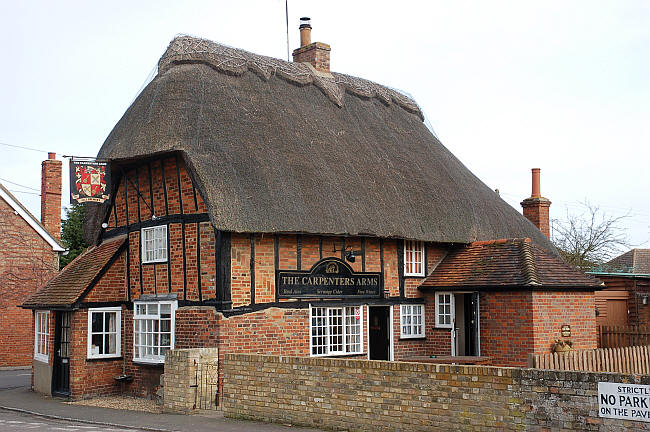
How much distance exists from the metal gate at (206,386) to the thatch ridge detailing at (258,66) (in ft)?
26.0

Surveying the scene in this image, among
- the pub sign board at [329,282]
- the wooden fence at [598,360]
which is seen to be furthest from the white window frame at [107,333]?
the wooden fence at [598,360]

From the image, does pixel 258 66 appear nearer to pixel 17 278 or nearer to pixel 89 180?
pixel 89 180

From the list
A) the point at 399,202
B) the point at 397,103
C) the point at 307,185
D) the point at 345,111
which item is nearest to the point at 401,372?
the point at 307,185

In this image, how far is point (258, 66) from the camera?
787 inches

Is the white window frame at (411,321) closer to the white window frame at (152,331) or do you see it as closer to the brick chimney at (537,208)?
the white window frame at (152,331)

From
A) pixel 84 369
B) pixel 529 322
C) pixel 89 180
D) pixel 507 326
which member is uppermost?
pixel 89 180

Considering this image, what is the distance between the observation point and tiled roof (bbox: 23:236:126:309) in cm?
1753

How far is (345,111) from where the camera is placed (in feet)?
70.4

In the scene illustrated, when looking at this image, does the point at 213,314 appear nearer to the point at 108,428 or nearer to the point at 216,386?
the point at 216,386

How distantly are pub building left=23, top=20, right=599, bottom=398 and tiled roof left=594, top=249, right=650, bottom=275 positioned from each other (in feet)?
30.7

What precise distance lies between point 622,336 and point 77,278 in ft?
47.3

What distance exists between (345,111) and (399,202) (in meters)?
3.88

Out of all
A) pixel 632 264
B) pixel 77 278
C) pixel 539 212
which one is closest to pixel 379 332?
pixel 77 278

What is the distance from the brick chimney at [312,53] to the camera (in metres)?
22.6
